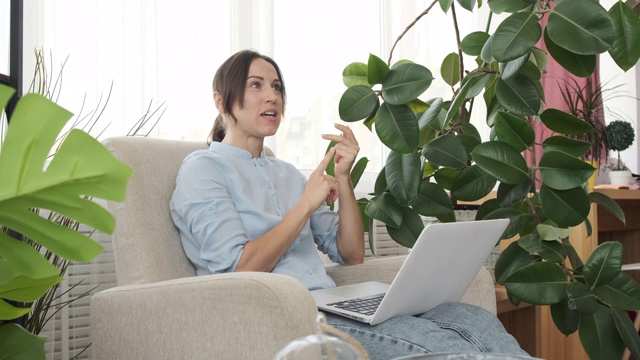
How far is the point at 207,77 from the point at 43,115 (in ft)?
6.43

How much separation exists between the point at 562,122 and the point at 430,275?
0.83 meters

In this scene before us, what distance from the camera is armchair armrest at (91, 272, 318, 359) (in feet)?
4.11

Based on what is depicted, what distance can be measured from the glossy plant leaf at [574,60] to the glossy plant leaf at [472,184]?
1.26ft

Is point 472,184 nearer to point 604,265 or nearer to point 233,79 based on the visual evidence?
point 604,265

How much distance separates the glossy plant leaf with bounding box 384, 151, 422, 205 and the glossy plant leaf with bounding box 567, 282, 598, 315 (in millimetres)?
454

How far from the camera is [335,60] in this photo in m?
2.94

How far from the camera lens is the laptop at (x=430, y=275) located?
4.22ft

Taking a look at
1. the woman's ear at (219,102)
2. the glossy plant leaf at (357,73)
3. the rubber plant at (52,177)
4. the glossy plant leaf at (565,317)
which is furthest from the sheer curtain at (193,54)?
the rubber plant at (52,177)

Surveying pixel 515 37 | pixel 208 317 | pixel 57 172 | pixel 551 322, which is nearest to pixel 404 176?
pixel 515 37

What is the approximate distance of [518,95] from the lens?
6.15 feet

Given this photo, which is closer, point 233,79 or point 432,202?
point 233,79

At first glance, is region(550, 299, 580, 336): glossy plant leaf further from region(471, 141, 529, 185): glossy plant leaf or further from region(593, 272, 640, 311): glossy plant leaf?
region(471, 141, 529, 185): glossy plant leaf

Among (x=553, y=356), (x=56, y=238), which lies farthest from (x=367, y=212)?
(x=56, y=238)

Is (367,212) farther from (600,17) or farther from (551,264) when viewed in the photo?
(600,17)
